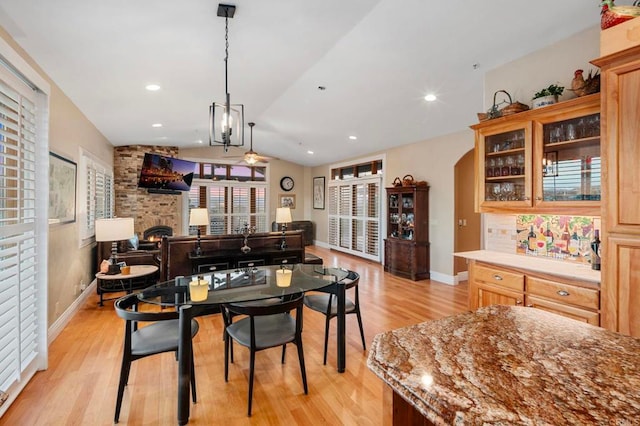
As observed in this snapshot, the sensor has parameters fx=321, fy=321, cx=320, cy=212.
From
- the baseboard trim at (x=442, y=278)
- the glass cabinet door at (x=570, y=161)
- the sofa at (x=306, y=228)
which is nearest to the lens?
the glass cabinet door at (x=570, y=161)

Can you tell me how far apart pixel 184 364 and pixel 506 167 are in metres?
3.10

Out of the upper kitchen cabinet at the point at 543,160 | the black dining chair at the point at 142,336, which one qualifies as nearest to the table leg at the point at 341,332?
the black dining chair at the point at 142,336

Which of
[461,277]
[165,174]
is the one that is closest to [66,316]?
[165,174]

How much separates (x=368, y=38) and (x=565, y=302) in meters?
2.75

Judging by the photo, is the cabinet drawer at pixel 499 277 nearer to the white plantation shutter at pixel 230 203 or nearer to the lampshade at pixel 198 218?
the lampshade at pixel 198 218

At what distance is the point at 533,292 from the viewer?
8.30ft

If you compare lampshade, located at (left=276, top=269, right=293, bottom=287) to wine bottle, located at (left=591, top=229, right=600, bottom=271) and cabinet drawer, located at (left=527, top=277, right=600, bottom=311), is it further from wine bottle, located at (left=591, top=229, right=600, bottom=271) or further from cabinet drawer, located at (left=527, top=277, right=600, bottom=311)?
wine bottle, located at (left=591, top=229, right=600, bottom=271)

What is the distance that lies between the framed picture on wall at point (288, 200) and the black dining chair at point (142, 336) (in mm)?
7785

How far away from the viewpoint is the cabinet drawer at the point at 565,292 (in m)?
2.18

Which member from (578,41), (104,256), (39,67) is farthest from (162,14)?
(104,256)

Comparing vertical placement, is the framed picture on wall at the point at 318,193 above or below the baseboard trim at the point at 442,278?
above

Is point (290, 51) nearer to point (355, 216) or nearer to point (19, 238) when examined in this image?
point (19, 238)

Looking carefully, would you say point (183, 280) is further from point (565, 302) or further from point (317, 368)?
point (565, 302)

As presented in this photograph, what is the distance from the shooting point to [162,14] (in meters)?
2.39
